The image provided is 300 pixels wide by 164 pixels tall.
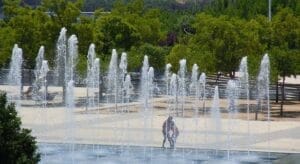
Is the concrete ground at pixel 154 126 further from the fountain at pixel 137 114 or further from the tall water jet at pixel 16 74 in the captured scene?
the tall water jet at pixel 16 74

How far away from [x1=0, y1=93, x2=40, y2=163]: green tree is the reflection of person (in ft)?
32.6

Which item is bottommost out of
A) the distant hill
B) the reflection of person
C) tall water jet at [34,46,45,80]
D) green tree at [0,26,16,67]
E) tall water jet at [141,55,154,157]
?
the reflection of person

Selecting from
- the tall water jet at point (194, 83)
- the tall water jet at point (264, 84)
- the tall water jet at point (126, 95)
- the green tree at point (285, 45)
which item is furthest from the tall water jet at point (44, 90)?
the green tree at point (285, 45)

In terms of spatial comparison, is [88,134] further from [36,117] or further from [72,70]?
[72,70]

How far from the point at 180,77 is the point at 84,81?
5399 millimetres

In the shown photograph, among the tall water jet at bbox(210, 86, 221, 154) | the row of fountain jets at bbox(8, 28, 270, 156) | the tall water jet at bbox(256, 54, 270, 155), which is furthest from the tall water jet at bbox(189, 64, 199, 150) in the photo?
the tall water jet at bbox(256, 54, 270, 155)

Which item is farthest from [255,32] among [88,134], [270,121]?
[88,134]

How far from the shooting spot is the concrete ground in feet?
74.4

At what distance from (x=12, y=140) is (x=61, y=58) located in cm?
2329

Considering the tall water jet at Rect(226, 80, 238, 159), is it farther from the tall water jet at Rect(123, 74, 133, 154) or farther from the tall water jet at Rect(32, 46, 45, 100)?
the tall water jet at Rect(32, 46, 45, 100)

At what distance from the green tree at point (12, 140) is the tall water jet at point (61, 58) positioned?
64.0ft

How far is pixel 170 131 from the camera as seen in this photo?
21266 mm

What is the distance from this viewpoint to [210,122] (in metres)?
26.6

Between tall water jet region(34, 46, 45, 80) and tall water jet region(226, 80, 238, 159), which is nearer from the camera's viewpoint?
tall water jet region(226, 80, 238, 159)
